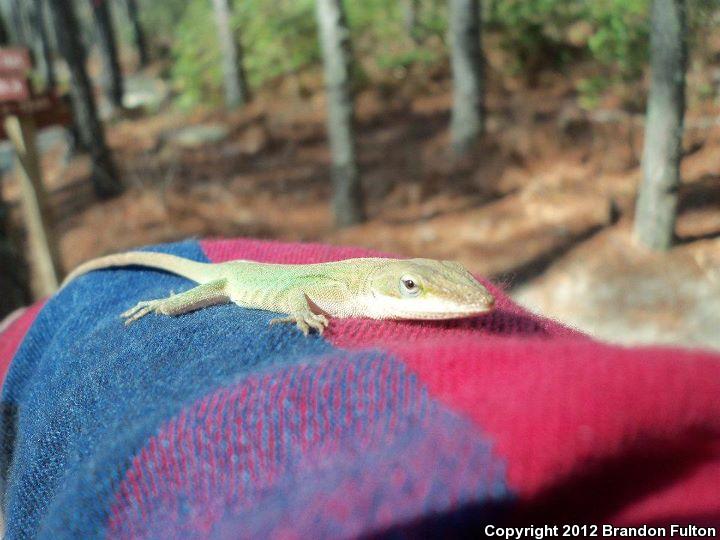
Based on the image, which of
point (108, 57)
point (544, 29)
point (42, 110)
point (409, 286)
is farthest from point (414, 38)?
point (409, 286)

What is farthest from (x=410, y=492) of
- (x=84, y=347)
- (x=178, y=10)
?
(x=178, y=10)

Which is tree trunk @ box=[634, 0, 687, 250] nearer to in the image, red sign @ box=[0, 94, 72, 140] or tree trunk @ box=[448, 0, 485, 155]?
tree trunk @ box=[448, 0, 485, 155]

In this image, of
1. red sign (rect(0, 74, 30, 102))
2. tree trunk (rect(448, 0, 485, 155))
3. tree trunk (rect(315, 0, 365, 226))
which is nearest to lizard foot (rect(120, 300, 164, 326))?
red sign (rect(0, 74, 30, 102))

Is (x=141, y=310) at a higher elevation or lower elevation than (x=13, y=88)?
lower

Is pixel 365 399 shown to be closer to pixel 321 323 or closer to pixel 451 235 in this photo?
pixel 321 323

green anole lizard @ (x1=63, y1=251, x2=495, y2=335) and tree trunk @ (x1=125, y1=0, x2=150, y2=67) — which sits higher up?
tree trunk @ (x1=125, y1=0, x2=150, y2=67)

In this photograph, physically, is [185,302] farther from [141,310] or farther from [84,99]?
[84,99]

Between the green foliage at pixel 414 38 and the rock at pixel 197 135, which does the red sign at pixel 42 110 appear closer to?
the rock at pixel 197 135
